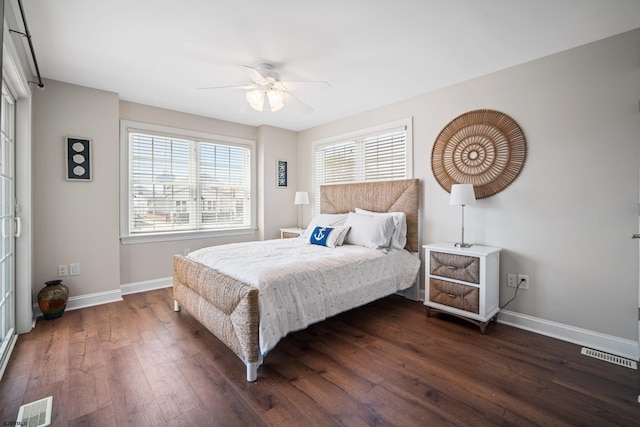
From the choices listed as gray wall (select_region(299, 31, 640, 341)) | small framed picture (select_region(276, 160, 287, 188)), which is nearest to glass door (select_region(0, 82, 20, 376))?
small framed picture (select_region(276, 160, 287, 188))

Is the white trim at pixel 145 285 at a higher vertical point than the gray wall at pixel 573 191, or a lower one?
lower

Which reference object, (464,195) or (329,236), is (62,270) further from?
(464,195)

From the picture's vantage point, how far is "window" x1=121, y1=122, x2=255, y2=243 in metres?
3.84

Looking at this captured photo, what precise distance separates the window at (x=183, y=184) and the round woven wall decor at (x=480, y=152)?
2953 millimetres

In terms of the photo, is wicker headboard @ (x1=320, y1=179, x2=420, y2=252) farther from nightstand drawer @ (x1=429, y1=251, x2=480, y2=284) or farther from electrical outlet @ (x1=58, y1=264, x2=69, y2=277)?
electrical outlet @ (x1=58, y1=264, x2=69, y2=277)

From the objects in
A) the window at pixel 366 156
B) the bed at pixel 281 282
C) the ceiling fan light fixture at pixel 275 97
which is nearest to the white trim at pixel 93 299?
the bed at pixel 281 282

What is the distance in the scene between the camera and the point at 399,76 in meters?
3.02

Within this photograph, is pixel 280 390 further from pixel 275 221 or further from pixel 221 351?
pixel 275 221

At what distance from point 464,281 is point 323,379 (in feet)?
5.20

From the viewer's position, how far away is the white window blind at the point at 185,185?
388cm

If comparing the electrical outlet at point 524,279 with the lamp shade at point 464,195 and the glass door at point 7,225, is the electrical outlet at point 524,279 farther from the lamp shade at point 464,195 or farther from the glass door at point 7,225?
the glass door at point 7,225

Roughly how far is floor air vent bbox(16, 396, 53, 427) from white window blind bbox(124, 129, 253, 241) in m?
2.33

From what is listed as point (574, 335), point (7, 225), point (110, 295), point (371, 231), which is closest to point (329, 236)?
point (371, 231)

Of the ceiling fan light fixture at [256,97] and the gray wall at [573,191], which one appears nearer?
the gray wall at [573,191]
